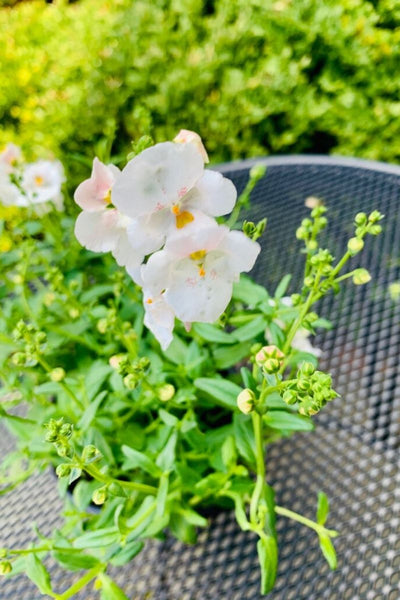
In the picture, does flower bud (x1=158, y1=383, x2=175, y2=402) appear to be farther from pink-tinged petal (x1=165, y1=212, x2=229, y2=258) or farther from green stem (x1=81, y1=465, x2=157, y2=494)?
pink-tinged petal (x1=165, y1=212, x2=229, y2=258)

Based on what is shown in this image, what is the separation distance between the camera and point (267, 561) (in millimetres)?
587

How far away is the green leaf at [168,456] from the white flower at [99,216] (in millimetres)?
251

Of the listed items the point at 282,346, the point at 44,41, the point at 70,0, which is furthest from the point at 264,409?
the point at 70,0

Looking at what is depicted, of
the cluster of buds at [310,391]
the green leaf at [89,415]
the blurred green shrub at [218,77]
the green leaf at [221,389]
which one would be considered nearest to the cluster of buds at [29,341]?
the green leaf at [89,415]

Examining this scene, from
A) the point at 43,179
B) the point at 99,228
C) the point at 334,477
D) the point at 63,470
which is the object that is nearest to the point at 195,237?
the point at 99,228

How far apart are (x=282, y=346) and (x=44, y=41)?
2.04 m

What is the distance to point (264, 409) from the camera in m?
0.60

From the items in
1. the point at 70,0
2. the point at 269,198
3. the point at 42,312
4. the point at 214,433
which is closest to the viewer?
the point at 214,433

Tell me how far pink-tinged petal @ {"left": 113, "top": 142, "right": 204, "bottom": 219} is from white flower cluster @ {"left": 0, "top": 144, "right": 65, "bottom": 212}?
1.64ft

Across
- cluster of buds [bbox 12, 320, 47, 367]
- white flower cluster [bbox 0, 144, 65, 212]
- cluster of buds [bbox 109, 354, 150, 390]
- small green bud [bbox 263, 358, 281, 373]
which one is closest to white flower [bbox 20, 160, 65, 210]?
white flower cluster [bbox 0, 144, 65, 212]

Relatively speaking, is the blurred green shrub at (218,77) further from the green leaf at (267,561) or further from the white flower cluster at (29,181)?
the green leaf at (267,561)

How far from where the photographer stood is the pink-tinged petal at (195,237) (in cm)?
45

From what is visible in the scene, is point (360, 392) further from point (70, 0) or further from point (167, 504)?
point (70, 0)

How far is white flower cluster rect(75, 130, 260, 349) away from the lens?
45cm
